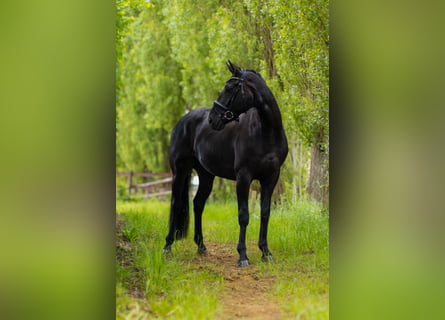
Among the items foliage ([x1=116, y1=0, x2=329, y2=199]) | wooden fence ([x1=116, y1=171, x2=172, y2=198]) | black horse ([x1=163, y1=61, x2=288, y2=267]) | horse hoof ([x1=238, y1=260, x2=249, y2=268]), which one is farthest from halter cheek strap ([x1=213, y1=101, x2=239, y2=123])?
horse hoof ([x1=238, y1=260, x2=249, y2=268])

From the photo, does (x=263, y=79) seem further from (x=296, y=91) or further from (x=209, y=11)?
(x=209, y=11)

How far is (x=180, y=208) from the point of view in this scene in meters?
3.09

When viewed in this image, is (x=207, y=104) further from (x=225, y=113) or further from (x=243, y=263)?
(x=243, y=263)

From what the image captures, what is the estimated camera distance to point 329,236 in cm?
303

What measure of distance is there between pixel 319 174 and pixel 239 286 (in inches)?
36.1

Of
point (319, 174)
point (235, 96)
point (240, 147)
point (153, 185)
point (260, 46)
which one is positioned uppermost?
point (260, 46)

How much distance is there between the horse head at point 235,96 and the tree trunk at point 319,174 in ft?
1.75

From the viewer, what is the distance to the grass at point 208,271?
9.07ft

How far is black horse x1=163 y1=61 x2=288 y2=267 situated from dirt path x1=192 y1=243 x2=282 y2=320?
0.21ft

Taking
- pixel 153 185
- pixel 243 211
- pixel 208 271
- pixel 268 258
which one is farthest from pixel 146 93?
pixel 268 258

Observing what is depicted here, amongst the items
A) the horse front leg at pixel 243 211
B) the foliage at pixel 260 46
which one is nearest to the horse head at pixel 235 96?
the foliage at pixel 260 46

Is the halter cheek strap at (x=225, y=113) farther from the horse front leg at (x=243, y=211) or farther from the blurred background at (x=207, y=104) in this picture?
the horse front leg at (x=243, y=211)
